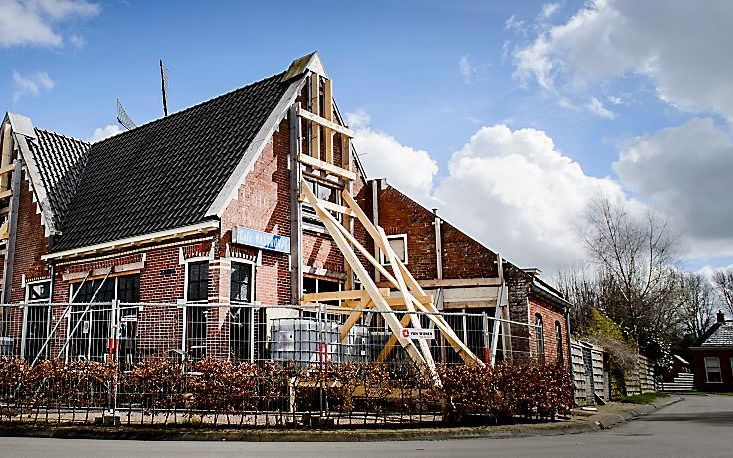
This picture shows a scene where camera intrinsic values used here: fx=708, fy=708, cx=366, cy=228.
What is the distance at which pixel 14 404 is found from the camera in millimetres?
12688

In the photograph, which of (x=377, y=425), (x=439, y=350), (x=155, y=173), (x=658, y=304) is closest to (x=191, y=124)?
(x=155, y=173)

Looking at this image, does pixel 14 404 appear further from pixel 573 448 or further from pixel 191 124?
pixel 191 124

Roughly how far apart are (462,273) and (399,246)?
7.33 ft

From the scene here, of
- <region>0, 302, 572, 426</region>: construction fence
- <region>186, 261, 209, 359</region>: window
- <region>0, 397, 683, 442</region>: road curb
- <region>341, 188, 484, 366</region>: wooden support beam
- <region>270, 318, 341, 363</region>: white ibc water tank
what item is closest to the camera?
<region>0, 397, 683, 442</region>: road curb

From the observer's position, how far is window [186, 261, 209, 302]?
16.7 meters

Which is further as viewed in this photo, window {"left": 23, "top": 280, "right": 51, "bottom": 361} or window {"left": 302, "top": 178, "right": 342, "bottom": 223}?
window {"left": 302, "top": 178, "right": 342, "bottom": 223}

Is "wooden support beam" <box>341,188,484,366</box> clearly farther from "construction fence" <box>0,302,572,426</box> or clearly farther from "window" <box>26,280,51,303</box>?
"window" <box>26,280,51,303</box>

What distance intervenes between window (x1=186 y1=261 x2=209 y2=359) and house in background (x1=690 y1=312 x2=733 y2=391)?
45685 mm

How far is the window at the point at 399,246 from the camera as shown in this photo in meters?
21.4

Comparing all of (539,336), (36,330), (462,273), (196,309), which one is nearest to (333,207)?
(462,273)

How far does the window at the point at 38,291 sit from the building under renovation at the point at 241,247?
4 centimetres

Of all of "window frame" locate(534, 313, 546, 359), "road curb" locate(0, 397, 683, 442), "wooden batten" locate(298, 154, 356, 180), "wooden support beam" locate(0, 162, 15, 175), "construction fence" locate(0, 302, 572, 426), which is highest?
"wooden support beam" locate(0, 162, 15, 175)

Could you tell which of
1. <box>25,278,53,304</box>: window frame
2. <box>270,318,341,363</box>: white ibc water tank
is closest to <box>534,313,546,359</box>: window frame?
<box>270,318,341,363</box>: white ibc water tank

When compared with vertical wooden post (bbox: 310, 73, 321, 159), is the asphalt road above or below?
below
